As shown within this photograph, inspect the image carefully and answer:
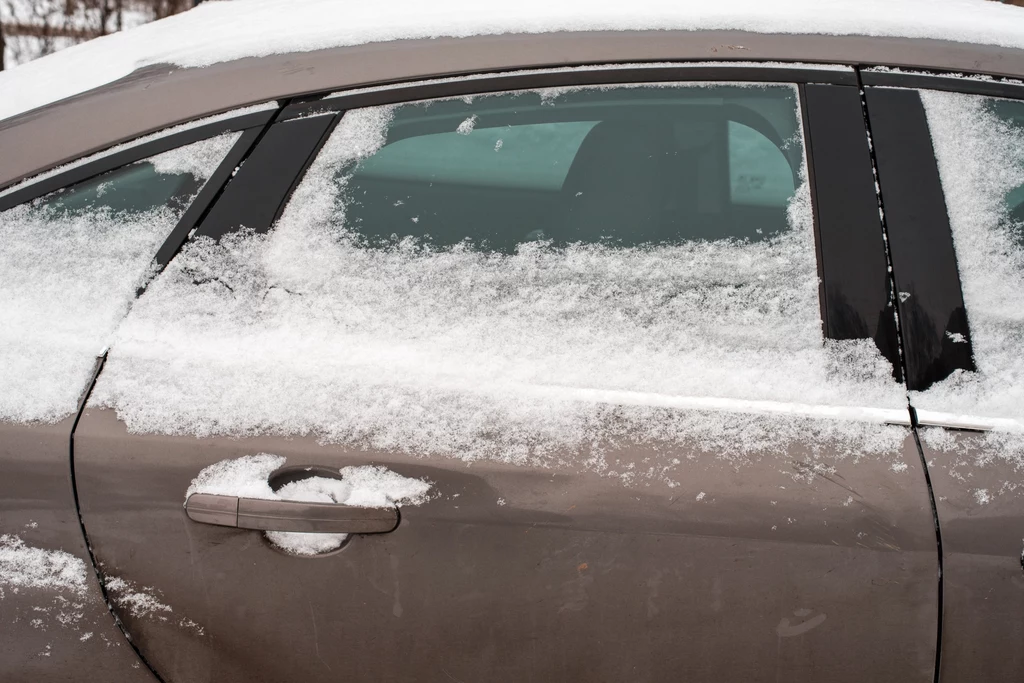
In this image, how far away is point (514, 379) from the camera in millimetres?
1321

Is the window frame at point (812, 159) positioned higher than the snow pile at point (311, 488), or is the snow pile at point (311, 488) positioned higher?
the window frame at point (812, 159)

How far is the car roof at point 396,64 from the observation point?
1.47 m

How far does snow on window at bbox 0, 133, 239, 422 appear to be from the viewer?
135 centimetres

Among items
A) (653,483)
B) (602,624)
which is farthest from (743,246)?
(602,624)

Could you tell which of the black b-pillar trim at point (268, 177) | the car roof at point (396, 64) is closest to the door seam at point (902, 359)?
the car roof at point (396, 64)

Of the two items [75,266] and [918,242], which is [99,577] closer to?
[75,266]

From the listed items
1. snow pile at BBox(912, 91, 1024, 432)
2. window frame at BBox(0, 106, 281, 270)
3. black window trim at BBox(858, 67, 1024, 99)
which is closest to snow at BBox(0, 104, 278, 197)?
window frame at BBox(0, 106, 281, 270)

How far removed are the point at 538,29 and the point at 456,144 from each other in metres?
0.24

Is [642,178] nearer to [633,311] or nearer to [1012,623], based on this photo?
[633,311]

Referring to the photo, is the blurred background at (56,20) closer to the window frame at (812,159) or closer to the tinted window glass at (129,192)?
the tinted window glass at (129,192)

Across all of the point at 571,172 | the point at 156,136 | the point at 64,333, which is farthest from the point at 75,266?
the point at 571,172

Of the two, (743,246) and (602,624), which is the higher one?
(743,246)

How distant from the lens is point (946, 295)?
53.6 inches

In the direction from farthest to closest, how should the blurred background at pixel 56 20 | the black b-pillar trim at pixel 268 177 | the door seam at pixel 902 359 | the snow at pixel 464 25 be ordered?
1. the blurred background at pixel 56 20
2. the snow at pixel 464 25
3. the black b-pillar trim at pixel 268 177
4. the door seam at pixel 902 359
